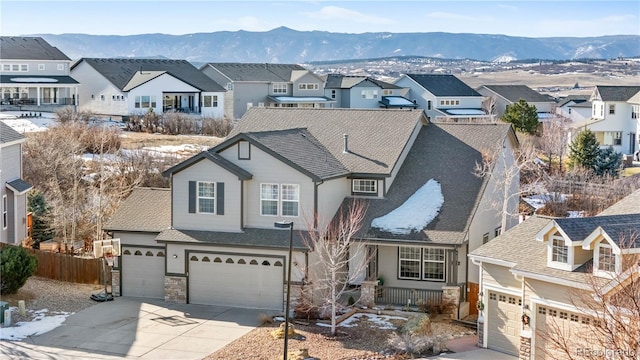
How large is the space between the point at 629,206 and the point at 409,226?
7.74 m

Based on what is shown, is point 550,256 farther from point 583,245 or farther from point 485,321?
point 485,321

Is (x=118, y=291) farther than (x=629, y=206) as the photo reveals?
Yes

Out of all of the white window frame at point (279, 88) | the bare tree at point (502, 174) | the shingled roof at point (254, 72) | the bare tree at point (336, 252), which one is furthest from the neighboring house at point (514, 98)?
the bare tree at point (336, 252)

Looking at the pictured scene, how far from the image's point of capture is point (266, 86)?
9850 cm

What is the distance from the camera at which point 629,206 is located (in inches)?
1144

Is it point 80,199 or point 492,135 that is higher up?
point 492,135

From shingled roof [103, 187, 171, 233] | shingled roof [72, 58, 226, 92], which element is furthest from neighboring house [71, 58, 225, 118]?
shingled roof [103, 187, 171, 233]

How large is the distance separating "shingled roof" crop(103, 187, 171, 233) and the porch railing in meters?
8.44

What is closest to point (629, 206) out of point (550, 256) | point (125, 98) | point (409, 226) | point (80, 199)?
point (550, 256)

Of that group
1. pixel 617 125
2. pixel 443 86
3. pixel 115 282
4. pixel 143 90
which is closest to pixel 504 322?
pixel 115 282

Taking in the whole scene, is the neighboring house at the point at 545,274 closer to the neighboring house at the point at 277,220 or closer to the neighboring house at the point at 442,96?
the neighboring house at the point at 277,220

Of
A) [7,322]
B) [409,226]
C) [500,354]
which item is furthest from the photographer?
[409,226]

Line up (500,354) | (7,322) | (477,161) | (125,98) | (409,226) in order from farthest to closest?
(125,98) → (477,161) → (409,226) → (7,322) → (500,354)

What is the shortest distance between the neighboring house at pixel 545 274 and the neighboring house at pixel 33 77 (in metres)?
61.5
